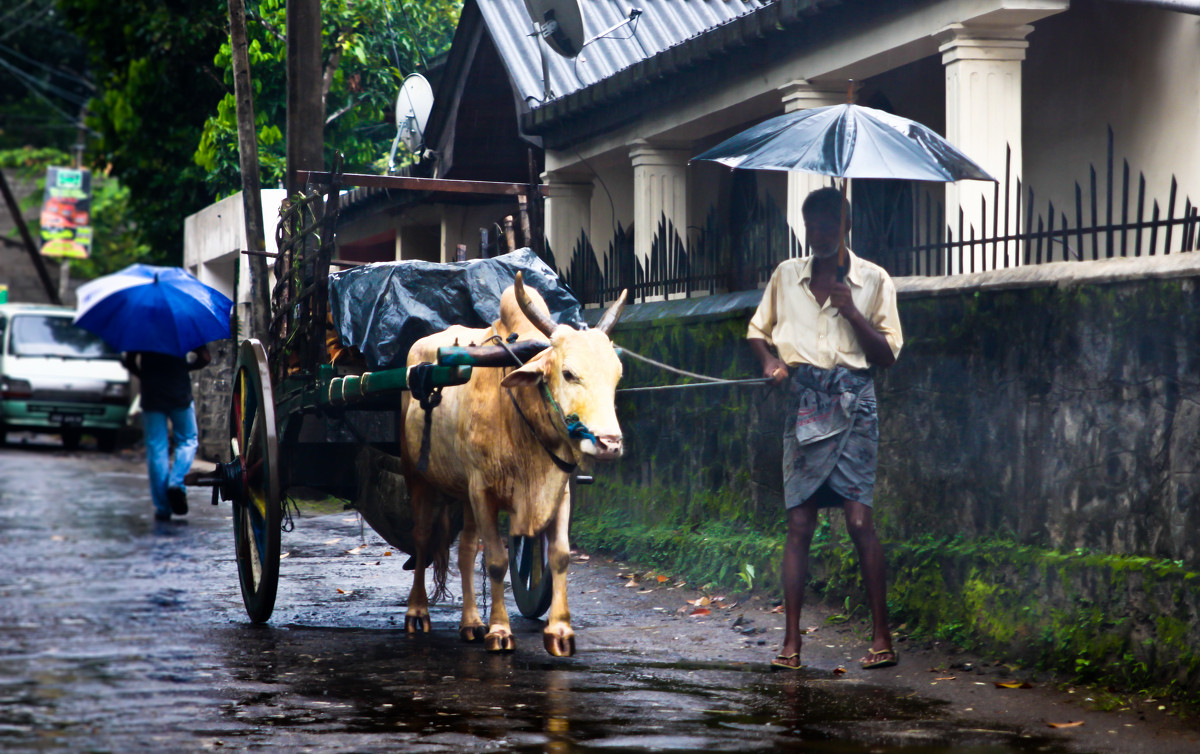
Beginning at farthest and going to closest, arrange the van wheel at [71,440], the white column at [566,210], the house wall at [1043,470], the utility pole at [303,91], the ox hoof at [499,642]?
1. the van wheel at [71,440]
2. the white column at [566,210]
3. the utility pole at [303,91]
4. the ox hoof at [499,642]
5. the house wall at [1043,470]

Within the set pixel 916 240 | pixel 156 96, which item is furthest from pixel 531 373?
pixel 156 96

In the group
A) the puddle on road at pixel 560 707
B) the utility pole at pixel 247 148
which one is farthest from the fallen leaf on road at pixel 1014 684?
the utility pole at pixel 247 148

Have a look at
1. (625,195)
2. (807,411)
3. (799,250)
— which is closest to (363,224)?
(625,195)

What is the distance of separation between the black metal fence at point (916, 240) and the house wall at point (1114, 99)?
238 mm

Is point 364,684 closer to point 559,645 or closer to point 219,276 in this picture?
point 559,645

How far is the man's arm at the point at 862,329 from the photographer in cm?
609

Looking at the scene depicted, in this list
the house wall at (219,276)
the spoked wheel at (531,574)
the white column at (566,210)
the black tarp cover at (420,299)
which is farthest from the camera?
the house wall at (219,276)

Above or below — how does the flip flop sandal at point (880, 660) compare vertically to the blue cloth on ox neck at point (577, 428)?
below

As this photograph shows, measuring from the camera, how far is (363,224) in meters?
23.0

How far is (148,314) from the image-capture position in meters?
12.3

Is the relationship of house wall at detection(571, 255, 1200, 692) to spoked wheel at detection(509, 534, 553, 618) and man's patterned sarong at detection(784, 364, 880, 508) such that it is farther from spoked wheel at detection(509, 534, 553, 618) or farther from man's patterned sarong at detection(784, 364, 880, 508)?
spoked wheel at detection(509, 534, 553, 618)

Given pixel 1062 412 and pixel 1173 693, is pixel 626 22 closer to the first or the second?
pixel 1062 412

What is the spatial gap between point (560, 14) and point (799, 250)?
232 inches

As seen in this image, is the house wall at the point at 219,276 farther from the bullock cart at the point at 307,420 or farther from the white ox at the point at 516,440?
the white ox at the point at 516,440
